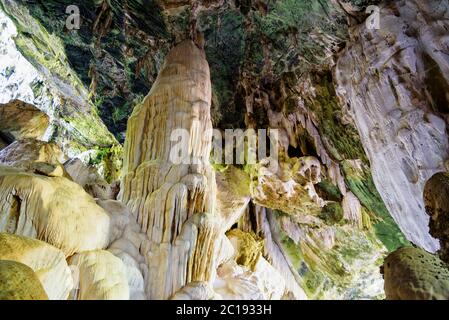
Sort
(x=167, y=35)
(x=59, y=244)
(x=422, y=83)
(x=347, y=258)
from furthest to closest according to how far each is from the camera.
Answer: (x=347, y=258) → (x=167, y=35) → (x=422, y=83) → (x=59, y=244)

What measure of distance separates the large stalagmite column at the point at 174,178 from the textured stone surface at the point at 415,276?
333 centimetres

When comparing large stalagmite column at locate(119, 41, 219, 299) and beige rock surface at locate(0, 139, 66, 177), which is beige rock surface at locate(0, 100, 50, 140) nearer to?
beige rock surface at locate(0, 139, 66, 177)

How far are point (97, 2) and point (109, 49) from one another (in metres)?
1.27

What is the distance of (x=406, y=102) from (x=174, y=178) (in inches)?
147

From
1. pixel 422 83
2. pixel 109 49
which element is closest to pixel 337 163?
pixel 422 83

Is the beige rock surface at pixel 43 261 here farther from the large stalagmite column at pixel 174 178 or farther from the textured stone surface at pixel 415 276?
the textured stone surface at pixel 415 276

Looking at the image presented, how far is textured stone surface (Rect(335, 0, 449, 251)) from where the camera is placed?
567cm

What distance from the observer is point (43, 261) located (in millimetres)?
3814

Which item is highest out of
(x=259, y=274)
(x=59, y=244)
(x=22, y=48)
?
(x=22, y=48)

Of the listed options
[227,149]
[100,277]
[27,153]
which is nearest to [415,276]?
[100,277]

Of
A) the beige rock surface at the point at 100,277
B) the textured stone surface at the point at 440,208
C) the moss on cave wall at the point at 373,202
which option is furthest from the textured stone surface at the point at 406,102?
the beige rock surface at the point at 100,277

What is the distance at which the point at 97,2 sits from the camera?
26.5 ft

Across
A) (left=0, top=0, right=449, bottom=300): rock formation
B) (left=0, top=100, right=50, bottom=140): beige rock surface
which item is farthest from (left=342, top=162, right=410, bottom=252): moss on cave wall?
(left=0, top=100, right=50, bottom=140): beige rock surface
